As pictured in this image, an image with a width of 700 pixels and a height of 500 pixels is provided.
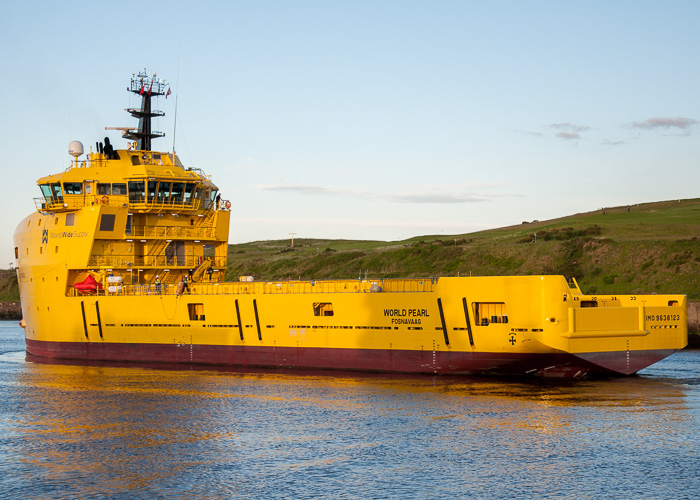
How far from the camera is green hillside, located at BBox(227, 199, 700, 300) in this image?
200 ft

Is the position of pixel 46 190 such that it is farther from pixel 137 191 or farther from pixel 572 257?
pixel 572 257

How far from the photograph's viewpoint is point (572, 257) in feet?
227

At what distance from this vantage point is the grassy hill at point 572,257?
61125 millimetres

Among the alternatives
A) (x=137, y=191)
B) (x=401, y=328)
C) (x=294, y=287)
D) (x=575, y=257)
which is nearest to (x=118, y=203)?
(x=137, y=191)

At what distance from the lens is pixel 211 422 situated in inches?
925

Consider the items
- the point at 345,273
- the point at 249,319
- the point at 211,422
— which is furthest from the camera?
the point at 345,273

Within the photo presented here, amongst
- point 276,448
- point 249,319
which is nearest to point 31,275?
point 249,319

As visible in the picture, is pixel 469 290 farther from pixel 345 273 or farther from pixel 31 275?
pixel 345 273

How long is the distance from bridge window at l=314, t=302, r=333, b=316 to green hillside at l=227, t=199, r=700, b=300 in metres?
32.6

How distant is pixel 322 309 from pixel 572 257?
42.0 meters

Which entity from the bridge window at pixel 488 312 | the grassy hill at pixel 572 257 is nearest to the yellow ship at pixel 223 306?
the bridge window at pixel 488 312

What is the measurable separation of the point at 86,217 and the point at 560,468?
28276 millimetres

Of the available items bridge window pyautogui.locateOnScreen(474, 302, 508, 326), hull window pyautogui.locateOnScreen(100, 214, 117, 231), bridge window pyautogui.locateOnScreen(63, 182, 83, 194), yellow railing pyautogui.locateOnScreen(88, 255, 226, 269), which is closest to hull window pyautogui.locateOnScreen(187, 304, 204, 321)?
yellow railing pyautogui.locateOnScreen(88, 255, 226, 269)

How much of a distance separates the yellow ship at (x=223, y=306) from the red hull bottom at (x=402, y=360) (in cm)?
6
